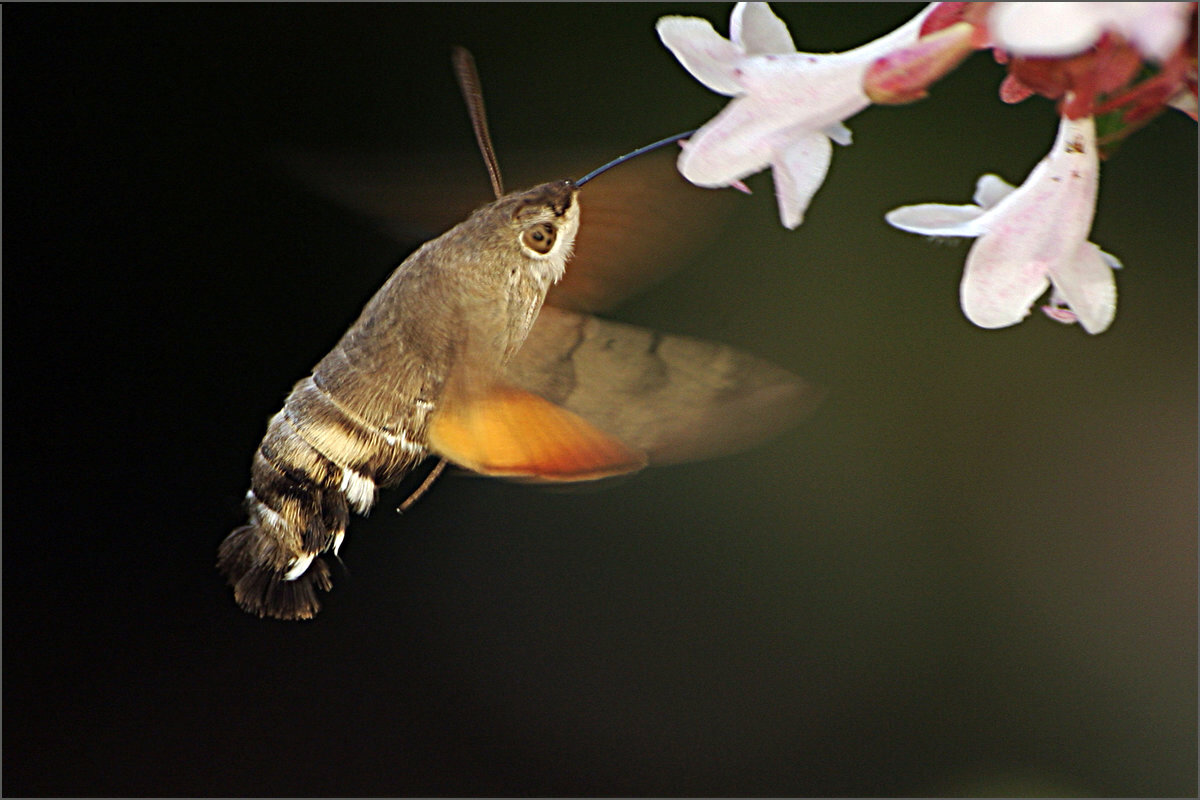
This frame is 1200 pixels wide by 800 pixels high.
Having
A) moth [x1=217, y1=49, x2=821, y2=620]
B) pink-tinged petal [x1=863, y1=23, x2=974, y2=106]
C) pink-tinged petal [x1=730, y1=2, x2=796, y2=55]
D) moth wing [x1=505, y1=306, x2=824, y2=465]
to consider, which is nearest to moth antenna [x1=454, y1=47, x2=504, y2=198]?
moth [x1=217, y1=49, x2=821, y2=620]

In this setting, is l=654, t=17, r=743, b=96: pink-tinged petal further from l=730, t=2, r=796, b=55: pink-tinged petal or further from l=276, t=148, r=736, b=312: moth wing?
l=276, t=148, r=736, b=312: moth wing

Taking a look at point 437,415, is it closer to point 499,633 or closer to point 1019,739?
point 499,633

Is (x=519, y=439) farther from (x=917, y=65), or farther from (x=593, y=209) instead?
(x=917, y=65)

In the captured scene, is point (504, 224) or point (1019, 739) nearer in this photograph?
point (504, 224)

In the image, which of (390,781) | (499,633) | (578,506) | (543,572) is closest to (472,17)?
(578,506)

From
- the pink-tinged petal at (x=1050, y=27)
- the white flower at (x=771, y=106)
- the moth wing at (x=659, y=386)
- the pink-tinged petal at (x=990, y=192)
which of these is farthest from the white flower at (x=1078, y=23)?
the moth wing at (x=659, y=386)

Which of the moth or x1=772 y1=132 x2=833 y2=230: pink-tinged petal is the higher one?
x1=772 y1=132 x2=833 y2=230: pink-tinged petal

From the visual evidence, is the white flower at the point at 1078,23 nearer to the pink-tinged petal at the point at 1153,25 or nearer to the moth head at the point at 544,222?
the pink-tinged petal at the point at 1153,25
